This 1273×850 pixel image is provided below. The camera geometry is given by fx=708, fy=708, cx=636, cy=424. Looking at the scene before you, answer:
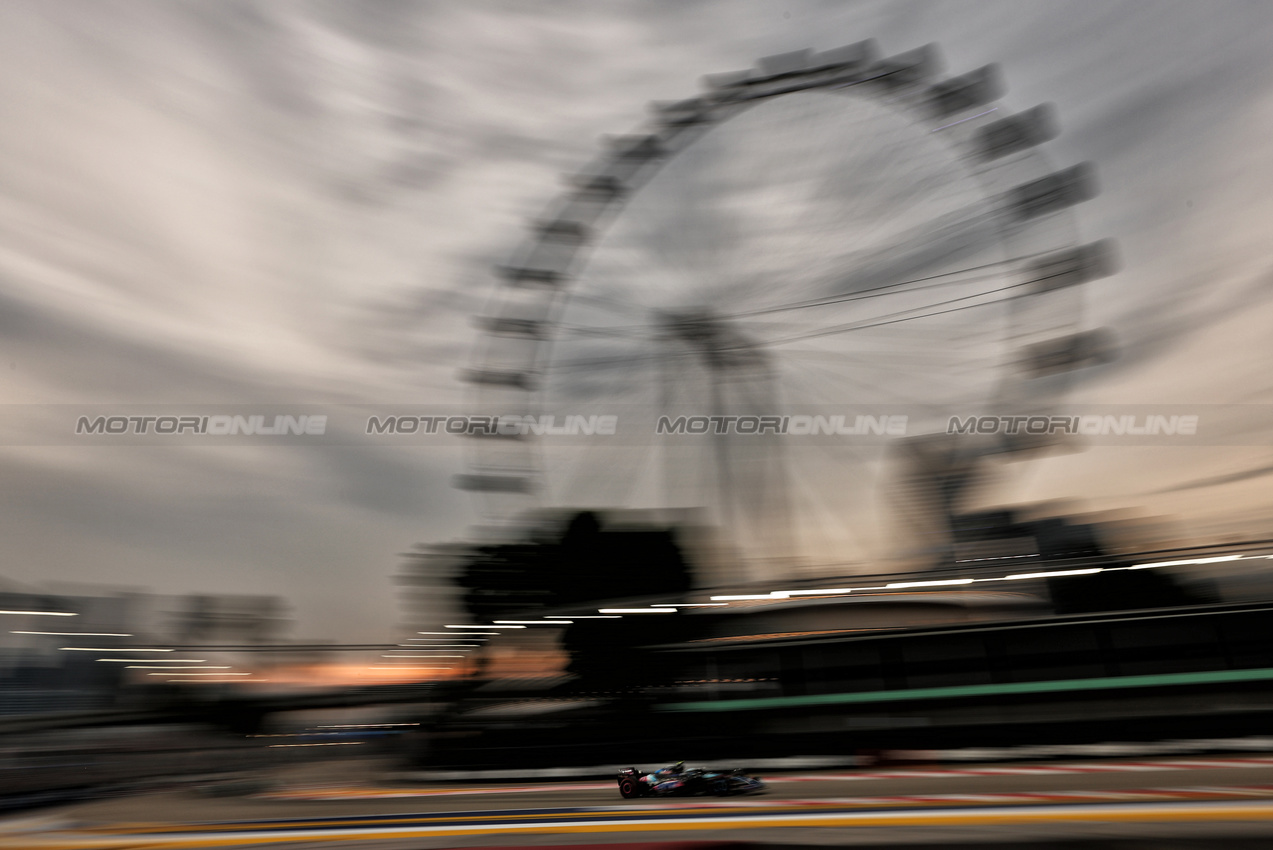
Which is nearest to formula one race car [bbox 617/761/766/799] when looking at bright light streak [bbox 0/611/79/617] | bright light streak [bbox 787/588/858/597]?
bright light streak [bbox 787/588/858/597]

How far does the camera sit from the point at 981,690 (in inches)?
672

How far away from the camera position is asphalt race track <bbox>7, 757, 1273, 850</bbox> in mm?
8336

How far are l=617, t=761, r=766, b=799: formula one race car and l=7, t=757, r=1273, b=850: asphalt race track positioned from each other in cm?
23

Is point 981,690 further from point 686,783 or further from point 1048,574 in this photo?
point 686,783

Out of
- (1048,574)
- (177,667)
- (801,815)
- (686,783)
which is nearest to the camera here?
(801,815)

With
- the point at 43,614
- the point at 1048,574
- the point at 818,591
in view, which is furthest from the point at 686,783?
the point at 43,614

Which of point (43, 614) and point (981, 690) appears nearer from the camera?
point (981, 690)

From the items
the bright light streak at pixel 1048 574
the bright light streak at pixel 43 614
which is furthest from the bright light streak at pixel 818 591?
the bright light streak at pixel 43 614

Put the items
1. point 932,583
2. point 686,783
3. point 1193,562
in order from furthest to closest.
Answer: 1. point 1193,562
2. point 932,583
3. point 686,783

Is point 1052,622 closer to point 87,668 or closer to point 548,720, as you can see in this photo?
point 548,720

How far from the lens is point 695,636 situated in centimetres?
2062

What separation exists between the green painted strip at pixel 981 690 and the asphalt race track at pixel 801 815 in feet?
7.05

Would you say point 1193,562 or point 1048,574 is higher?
point 1048,574

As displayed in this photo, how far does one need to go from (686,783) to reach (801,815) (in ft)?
8.66
